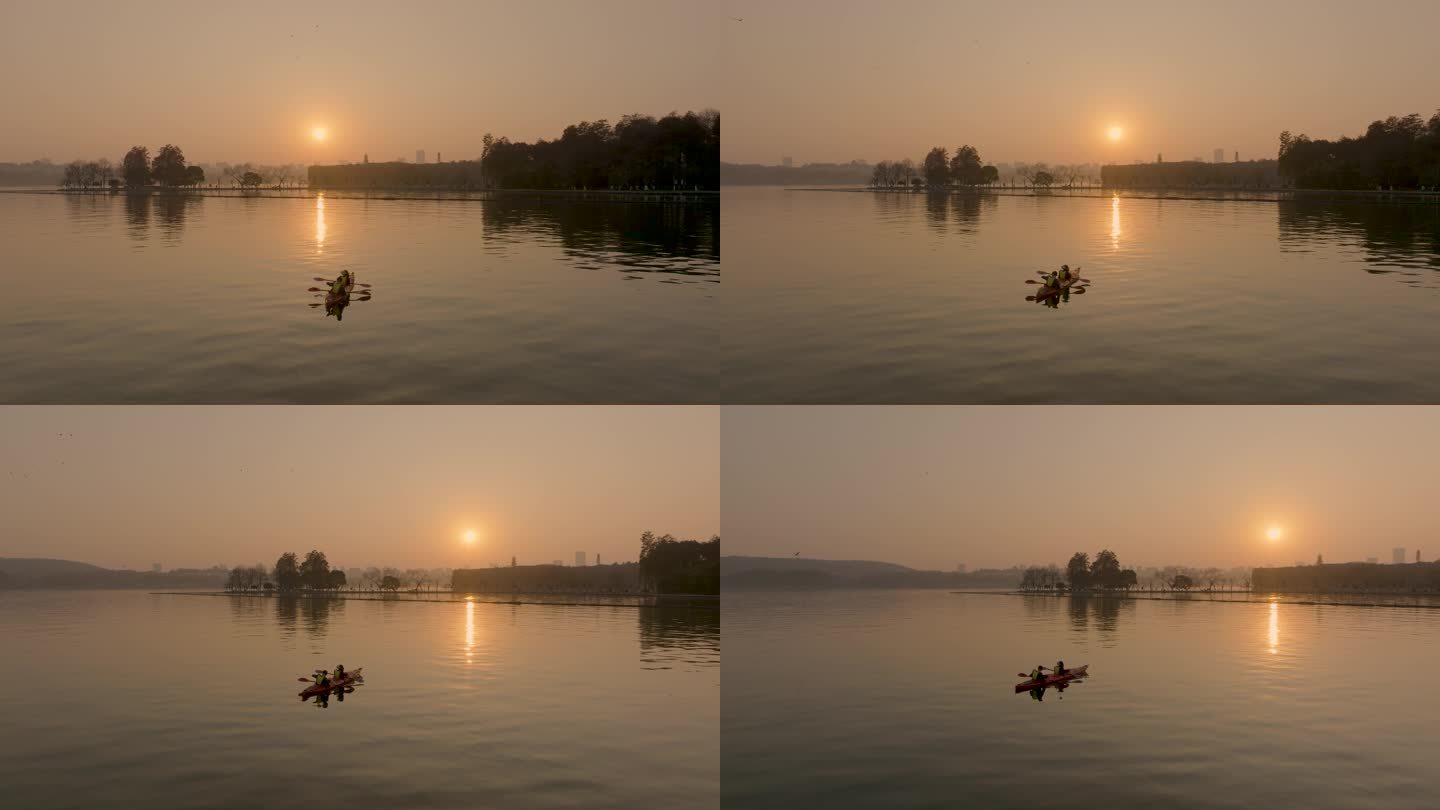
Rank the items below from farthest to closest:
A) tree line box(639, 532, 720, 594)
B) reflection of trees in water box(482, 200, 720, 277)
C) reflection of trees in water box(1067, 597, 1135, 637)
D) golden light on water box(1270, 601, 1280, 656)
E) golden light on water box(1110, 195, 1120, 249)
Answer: tree line box(639, 532, 720, 594) < reflection of trees in water box(1067, 597, 1135, 637) < golden light on water box(1110, 195, 1120, 249) < golden light on water box(1270, 601, 1280, 656) < reflection of trees in water box(482, 200, 720, 277)

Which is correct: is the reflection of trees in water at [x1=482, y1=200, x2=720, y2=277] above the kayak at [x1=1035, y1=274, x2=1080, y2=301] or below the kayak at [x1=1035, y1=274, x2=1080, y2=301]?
above

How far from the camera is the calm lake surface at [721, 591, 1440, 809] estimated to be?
3406cm

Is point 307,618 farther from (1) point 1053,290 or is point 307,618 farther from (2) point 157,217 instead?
(1) point 1053,290

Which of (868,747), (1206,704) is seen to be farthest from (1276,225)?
(868,747)

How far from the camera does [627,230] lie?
4109 inches

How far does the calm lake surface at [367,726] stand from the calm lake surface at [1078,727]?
10.1ft

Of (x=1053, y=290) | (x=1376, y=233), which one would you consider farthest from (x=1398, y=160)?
(x=1053, y=290)

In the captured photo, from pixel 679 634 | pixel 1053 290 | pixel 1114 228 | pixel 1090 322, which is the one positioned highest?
pixel 1114 228

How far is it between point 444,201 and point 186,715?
14598 centimetres

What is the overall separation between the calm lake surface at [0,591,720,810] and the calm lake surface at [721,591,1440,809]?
3065 mm

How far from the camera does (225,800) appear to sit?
33.6 meters

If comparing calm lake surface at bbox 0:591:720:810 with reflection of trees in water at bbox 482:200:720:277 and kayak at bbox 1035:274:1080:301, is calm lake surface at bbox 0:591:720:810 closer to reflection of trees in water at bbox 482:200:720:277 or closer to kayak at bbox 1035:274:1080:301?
kayak at bbox 1035:274:1080:301

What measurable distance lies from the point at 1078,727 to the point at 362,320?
3705 centimetres

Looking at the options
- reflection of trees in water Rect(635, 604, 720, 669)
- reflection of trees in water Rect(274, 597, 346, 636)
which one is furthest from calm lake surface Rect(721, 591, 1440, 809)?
reflection of trees in water Rect(274, 597, 346, 636)
